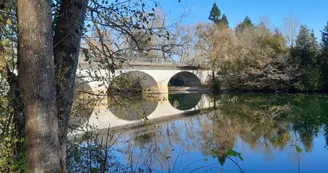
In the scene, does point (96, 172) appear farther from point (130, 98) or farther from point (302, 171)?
point (302, 171)

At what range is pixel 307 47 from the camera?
67.4 ft

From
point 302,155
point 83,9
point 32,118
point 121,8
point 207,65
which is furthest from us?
point 207,65

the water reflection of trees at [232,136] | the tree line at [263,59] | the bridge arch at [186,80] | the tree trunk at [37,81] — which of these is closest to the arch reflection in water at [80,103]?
the tree trunk at [37,81]

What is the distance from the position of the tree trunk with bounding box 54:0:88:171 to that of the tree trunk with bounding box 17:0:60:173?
0.93 ft

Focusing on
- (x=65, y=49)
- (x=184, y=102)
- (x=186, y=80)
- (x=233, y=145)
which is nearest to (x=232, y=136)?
(x=233, y=145)

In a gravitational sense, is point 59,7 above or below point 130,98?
above

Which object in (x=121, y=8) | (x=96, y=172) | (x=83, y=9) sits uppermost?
(x=121, y=8)

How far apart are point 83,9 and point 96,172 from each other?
2.01 m

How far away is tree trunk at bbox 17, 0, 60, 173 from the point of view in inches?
64.2

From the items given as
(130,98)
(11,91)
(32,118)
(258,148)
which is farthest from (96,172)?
(258,148)

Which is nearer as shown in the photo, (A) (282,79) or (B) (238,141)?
(B) (238,141)

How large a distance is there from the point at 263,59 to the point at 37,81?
21.8m

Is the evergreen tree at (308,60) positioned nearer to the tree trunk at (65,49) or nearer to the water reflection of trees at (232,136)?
the water reflection of trees at (232,136)

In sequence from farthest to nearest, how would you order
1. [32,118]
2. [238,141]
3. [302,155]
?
[238,141] → [302,155] → [32,118]
